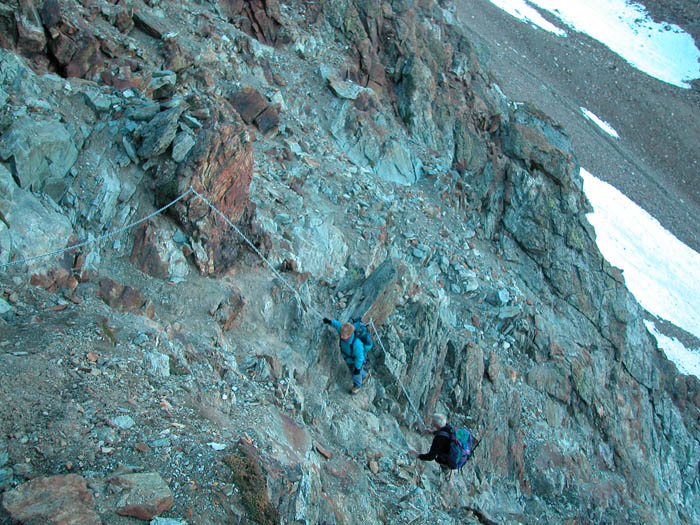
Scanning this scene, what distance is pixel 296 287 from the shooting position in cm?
1101

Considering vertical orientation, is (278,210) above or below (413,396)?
above

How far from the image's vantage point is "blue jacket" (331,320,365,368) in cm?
998

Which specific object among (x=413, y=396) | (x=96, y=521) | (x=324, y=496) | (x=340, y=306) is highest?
(x=96, y=521)

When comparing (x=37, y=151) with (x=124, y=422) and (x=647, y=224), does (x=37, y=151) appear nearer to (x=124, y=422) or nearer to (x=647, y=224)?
(x=124, y=422)

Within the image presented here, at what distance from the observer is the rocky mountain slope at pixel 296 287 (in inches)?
225

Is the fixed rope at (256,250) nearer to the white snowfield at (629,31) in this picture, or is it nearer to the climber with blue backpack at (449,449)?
the climber with blue backpack at (449,449)

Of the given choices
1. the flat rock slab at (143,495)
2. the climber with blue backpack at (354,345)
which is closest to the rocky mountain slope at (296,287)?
the flat rock slab at (143,495)

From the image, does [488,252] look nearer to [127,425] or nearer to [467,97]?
[467,97]

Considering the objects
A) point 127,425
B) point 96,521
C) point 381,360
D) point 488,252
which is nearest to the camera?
point 96,521

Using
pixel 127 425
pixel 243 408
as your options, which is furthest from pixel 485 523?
pixel 127 425

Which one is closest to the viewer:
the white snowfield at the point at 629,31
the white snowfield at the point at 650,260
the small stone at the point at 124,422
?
the small stone at the point at 124,422

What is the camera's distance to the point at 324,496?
664 centimetres

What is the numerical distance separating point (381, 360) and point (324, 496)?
493 centimetres

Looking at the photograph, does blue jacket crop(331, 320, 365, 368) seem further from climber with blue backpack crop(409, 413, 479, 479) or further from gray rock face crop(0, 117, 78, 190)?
gray rock face crop(0, 117, 78, 190)
